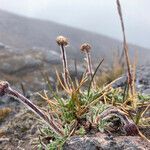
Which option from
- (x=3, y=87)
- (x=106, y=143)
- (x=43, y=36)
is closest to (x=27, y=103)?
(x=3, y=87)

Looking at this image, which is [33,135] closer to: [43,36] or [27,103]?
[27,103]

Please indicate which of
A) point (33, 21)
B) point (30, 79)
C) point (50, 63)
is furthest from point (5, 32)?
point (30, 79)

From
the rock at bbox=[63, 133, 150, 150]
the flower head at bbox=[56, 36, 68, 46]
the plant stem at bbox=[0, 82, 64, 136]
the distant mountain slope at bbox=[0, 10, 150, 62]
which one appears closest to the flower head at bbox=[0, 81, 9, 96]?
the plant stem at bbox=[0, 82, 64, 136]

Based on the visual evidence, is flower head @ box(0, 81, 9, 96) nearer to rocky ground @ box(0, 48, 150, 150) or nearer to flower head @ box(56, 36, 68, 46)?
rocky ground @ box(0, 48, 150, 150)

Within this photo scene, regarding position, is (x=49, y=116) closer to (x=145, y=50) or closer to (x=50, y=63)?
(x=50, y=63)

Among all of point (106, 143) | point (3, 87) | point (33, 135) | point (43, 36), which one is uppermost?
point (3, 87)

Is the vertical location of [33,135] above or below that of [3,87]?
below

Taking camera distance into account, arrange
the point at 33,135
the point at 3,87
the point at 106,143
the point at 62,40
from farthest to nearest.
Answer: the point at 33,135 → the point at 62,40 → the point at 106,143 → the point at 3,87

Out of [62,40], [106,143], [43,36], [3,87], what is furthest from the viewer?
[43,36]
